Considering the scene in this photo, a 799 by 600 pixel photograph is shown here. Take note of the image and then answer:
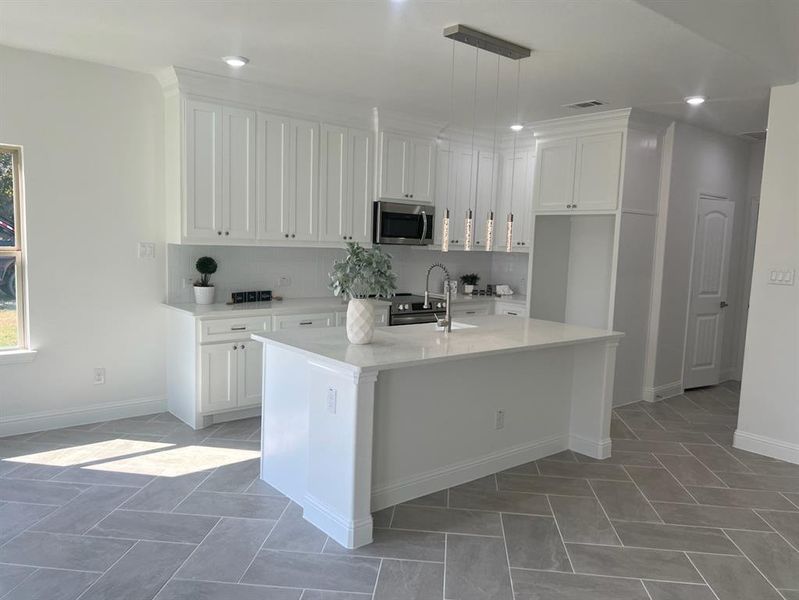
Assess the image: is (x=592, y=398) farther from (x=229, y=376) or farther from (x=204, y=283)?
(x=204, y=283)

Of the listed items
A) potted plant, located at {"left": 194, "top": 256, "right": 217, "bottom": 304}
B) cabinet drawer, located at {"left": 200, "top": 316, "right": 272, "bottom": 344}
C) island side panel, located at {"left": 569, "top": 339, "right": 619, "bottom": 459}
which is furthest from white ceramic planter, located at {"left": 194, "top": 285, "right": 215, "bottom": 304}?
island side panel, located at {"left": 569, "top": 339, "right": 619, "bottom": 459}

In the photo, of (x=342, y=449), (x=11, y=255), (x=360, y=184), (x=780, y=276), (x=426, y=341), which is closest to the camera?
(x=342, y=449)

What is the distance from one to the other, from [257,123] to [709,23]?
3182 millimetres

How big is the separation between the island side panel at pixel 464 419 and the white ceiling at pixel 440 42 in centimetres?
187

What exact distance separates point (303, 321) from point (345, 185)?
4.31 feet

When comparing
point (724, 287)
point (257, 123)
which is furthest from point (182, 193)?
point (724, 287)

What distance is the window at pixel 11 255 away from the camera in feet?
13.4

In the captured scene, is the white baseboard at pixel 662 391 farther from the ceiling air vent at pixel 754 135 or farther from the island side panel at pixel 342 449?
the island side panel at pixel 342 449

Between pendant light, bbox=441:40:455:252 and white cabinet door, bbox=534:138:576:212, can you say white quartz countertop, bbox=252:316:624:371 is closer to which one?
pendant light, bbox=441:40:455:252

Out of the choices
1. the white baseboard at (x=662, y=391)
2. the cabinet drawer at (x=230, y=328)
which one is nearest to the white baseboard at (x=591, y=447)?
the white baseboard at (x=662, y=391)

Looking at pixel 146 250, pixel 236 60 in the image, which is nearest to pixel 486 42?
pixel 236 60

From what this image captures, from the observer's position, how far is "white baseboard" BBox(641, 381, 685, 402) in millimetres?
5613

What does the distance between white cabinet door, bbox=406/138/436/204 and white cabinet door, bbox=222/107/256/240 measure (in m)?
1.66

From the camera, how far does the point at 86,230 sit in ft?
14.2
